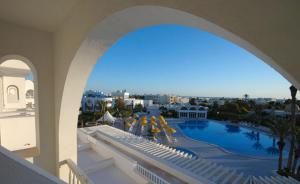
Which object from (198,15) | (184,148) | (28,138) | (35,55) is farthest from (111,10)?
(184,148)

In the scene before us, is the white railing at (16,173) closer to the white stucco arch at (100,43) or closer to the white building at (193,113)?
the white stucco arch at (100,43)

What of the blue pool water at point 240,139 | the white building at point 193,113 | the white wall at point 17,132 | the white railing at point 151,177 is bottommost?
the blue pool water at point 240,139

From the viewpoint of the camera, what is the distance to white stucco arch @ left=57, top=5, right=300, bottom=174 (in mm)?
872

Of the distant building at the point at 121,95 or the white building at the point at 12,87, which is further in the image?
the distant building at the point at 121,95

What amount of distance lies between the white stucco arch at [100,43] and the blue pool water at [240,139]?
11966mm

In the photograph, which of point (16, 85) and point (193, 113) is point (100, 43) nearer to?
point (16, 85)

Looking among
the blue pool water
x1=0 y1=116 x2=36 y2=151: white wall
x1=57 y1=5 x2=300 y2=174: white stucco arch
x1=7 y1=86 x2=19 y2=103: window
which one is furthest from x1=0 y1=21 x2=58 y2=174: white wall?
the blue pool water

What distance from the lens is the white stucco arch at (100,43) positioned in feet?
2.86

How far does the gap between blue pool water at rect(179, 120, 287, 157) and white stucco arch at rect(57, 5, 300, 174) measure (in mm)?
11966

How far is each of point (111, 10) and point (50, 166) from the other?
2461 millimetres

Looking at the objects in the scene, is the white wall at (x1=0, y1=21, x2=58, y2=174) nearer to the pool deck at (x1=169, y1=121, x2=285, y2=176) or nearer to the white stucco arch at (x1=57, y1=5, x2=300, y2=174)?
the white stucco arch at (x1=57, y1=5, x2=300, y2=174)

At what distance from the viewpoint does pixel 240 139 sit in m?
14.7

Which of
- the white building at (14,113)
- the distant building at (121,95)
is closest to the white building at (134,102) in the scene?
the distant building at (121,95)

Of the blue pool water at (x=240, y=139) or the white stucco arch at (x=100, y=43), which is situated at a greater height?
the white stucco arch at (x=100, y=43)
